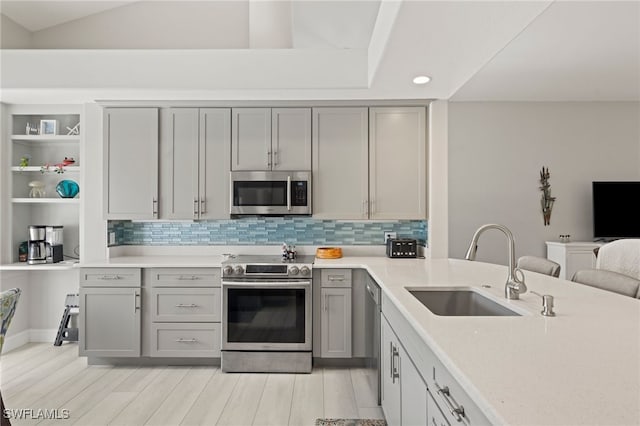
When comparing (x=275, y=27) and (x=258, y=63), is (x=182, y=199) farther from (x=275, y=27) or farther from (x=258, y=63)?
(x=275, y=27)

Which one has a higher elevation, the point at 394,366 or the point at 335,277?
the point at 335,277

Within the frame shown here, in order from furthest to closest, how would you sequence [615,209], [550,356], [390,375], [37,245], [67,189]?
[615,209] → [67,189] → [37,245] → [390,375] → [550,356]

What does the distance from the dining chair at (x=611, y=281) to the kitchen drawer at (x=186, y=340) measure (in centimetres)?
266

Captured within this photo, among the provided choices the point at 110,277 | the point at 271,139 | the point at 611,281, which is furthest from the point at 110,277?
the point at 611,281

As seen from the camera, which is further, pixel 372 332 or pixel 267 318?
pixel 267 318

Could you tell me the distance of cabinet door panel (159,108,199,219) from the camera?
3.58m

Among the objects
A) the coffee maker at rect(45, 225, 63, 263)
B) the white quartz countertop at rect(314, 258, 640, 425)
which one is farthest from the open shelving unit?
the white quartz countertop at rect(314, 258, 640, 425)

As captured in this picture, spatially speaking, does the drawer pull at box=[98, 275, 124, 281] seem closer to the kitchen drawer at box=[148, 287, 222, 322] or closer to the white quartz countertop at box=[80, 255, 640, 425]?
the kitchen drawer at box=[148, 287, 222, 322]

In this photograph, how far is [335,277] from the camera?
330cm

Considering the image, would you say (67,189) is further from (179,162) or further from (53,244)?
(179,162)

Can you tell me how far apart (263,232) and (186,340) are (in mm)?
1205

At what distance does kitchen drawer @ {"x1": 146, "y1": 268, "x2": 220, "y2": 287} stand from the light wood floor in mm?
697

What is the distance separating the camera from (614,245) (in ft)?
8.49

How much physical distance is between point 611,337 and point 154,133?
353 centimetres
